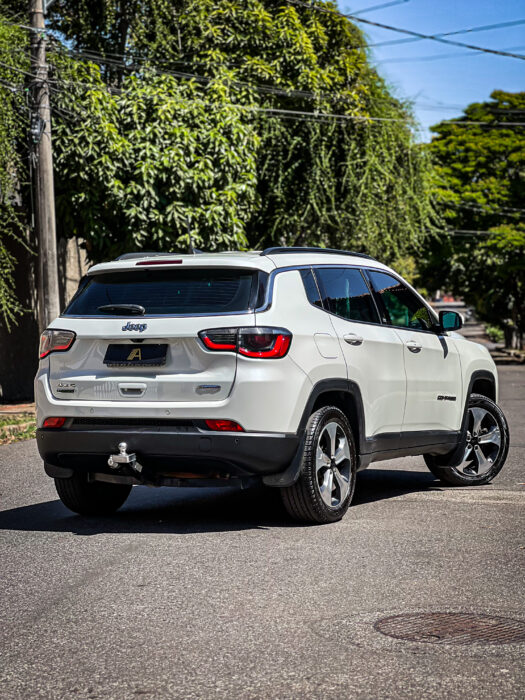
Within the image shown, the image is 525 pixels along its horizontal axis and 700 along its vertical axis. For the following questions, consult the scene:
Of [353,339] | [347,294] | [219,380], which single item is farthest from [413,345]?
[219,380]

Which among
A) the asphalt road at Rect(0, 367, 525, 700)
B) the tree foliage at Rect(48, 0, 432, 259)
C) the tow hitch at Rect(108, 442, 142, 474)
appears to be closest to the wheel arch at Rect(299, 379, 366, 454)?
the asphalt road at Rect(0, 367, 525, 700)

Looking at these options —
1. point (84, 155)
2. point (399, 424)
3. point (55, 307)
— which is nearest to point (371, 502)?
point (399, 424)

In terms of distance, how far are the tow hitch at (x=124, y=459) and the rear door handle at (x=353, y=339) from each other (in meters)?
1.75

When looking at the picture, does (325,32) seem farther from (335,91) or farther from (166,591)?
→ (166,591)

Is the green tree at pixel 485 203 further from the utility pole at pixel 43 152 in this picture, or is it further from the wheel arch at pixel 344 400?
the wheel arch at pixel 344 400

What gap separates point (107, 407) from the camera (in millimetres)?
7133

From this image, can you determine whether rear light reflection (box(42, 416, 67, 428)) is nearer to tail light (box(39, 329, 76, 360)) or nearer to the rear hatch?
the rear hatch

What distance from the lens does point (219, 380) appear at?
22.5 feet

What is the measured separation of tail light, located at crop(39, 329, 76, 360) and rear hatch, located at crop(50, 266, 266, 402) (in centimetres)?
4

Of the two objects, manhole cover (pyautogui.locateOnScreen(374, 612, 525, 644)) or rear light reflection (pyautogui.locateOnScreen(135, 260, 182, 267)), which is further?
rear light reflection (pyautogui.locateOnScreen(135, 260, 182, 267))

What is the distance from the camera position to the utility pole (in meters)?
16.6

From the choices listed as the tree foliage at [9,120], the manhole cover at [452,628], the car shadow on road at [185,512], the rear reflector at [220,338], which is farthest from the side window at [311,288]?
the tree foliage at [9,120]

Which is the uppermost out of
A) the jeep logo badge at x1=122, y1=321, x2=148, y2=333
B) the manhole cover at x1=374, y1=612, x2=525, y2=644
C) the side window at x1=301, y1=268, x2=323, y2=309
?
the side window at x1=301, y1=268, x2=323, y2=309

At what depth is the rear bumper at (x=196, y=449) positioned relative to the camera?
6863 millimetres
